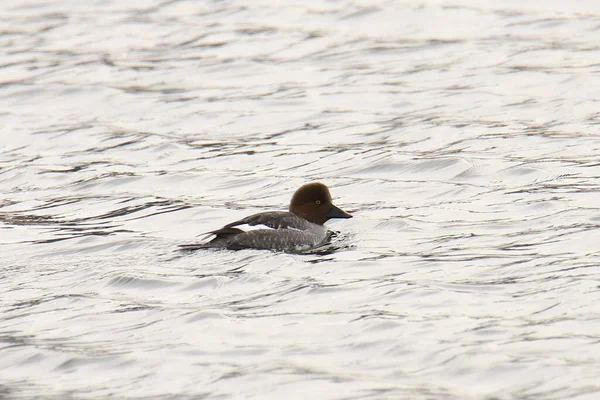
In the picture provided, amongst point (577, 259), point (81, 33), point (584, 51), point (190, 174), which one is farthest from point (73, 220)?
point (81, 33)

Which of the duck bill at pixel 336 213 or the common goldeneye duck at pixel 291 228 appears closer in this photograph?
the common goldeneye duck at pixel 291 228

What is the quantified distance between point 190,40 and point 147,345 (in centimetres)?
A: 1482

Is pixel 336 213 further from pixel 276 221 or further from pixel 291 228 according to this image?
pixel 276 221

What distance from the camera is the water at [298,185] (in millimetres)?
8336

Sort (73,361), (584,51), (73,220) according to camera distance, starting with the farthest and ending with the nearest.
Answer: (584,51) < (73,220) < (73,361)

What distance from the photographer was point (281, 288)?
10.2 m

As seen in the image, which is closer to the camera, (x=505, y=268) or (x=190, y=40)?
(x=505, y=268)

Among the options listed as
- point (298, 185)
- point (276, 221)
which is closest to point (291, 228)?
point (276, 221)

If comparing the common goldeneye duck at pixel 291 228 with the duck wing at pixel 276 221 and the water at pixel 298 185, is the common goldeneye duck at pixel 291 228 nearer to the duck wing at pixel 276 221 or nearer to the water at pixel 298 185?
the duck wing at pixel 276 221

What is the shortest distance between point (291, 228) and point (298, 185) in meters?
2.53

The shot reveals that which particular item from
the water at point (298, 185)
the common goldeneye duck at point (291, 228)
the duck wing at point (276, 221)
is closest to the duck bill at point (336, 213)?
the common goldeneye duck at point (291, 228)

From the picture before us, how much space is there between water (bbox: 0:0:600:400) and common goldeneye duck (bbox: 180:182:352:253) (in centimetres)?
22

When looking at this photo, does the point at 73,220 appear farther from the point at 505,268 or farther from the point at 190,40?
the point at 190,40

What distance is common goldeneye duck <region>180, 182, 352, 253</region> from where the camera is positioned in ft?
38.0
